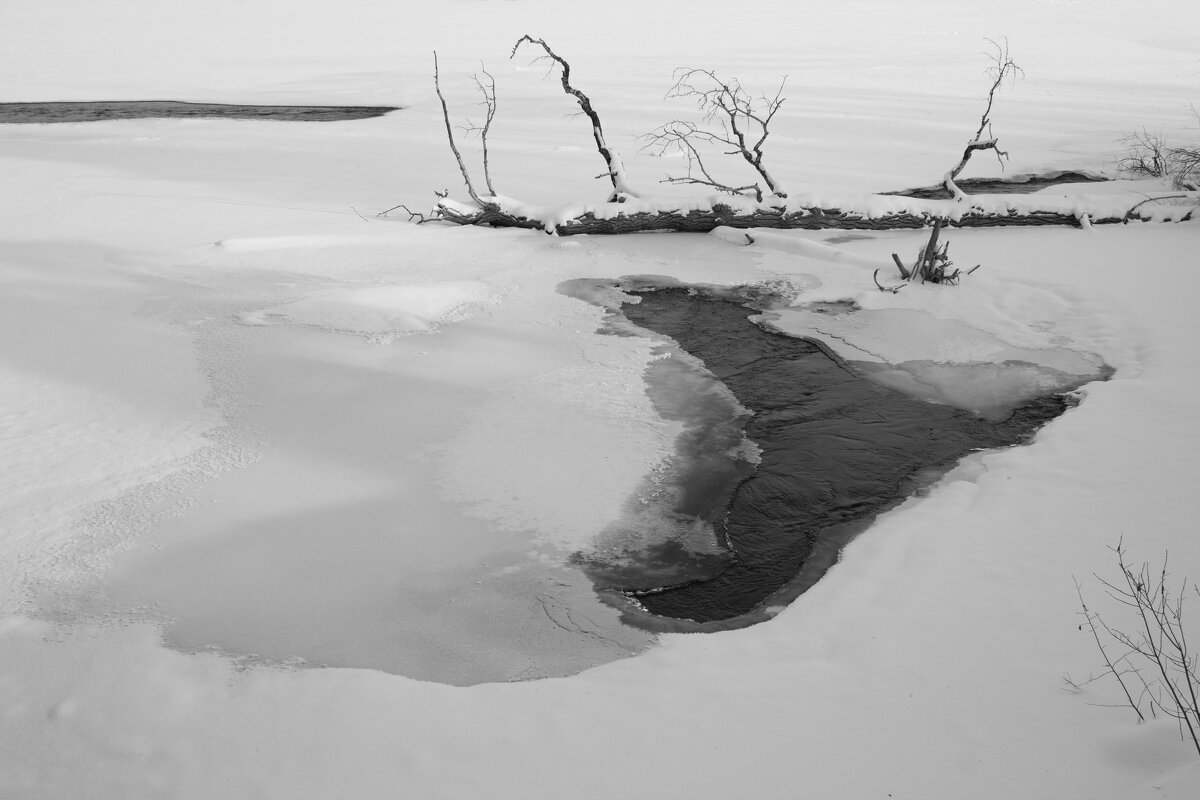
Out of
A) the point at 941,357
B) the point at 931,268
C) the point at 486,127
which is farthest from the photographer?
the point at 486,127

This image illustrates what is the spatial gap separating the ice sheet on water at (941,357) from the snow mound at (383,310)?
7.77 feet

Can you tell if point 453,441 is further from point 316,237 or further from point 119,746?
point 316,237

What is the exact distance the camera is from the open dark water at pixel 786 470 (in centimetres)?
409

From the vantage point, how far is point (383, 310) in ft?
23.1

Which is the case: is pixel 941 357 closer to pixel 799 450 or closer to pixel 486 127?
pixel 799 450

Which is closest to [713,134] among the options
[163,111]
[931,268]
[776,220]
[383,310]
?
[776,220]

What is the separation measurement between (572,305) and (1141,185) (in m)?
7.33

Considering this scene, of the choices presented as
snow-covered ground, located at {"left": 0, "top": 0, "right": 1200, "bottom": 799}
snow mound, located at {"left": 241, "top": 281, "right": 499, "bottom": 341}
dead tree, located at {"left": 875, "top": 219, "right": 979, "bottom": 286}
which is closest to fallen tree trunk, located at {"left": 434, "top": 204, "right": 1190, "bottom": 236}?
snow-covered ground, located at {"left": 0, "top": 0, "right": 1200, "bottom": 799}

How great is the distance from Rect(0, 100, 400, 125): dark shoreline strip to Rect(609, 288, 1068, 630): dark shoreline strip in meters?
11.9

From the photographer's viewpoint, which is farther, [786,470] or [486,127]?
[486,127]

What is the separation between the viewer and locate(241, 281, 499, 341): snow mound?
22.4 ft

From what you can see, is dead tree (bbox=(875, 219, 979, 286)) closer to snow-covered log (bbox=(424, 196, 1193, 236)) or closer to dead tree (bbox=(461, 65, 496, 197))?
snow-covered log (bbox=(424, 196, 1193, 236))

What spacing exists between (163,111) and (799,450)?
629 inches

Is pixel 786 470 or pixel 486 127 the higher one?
pixel 486 127
